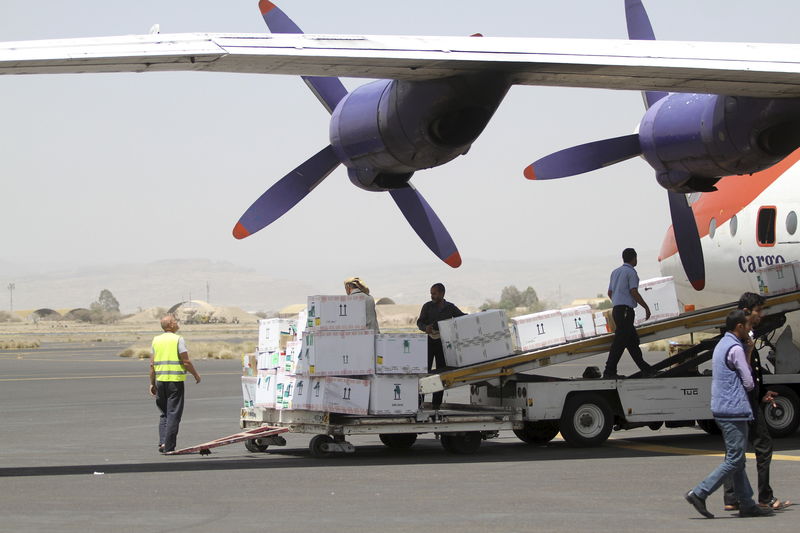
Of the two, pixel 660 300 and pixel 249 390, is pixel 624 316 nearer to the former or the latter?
pixel 660 300

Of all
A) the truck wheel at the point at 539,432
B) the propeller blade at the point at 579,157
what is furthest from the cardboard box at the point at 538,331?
the propeller blade at the point at 579,157

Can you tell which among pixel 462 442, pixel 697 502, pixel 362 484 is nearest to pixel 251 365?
pixel 462 442

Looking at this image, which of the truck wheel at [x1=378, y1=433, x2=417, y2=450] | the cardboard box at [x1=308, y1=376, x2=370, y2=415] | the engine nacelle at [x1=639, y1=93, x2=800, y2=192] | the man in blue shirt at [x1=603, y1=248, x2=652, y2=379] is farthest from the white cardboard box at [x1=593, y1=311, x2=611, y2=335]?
the cardboard box at [x1=308, y1=376, x2=370, y2=415]

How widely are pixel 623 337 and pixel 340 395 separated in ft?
12.9

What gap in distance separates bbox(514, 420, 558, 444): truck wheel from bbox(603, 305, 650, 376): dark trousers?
3.40 ft

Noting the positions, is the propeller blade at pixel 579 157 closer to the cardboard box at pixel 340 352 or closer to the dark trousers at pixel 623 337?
the dark trousers at pixel 623 337

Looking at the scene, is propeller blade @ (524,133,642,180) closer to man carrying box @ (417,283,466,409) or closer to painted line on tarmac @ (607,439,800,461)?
man carrying box @ (417,283,466,409)

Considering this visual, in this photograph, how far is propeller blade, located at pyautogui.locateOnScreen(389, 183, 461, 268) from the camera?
15773 mm

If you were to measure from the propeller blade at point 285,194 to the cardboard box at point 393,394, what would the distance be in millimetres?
2940

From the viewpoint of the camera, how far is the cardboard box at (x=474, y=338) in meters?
14.4

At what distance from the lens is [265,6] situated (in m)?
16.3

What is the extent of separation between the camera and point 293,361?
1405cm

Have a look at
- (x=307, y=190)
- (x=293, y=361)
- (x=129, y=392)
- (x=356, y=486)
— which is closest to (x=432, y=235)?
(x=307, y=190)

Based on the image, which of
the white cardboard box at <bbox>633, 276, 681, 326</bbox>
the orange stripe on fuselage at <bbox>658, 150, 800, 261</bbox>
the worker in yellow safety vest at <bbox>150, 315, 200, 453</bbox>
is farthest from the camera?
the orange stripe on fuselage at <bbox>658, 150, 800, 261</bbox>
